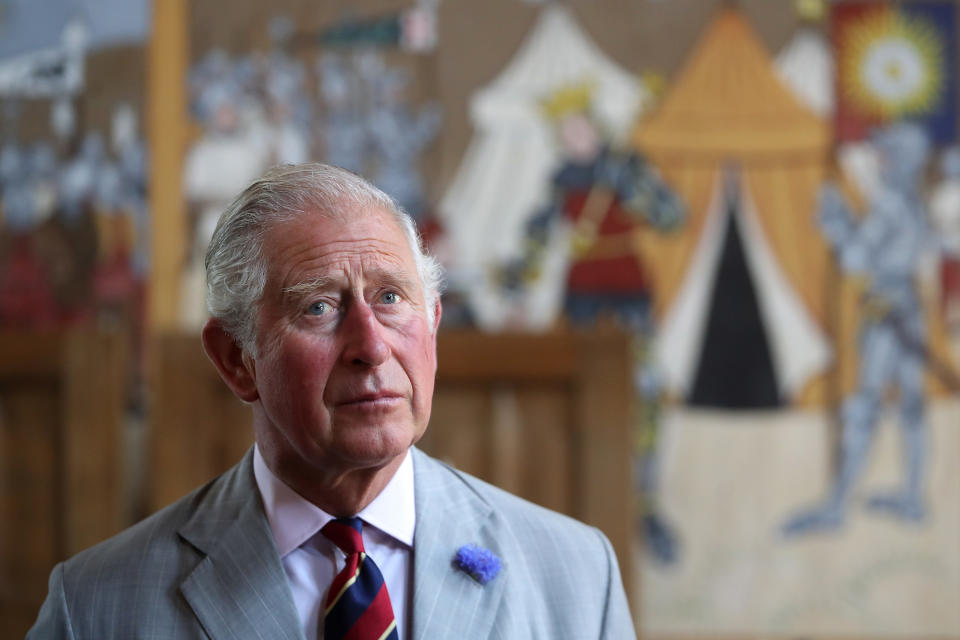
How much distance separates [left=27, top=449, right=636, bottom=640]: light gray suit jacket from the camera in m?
1.28

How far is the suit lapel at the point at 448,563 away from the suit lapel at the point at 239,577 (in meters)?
0.16

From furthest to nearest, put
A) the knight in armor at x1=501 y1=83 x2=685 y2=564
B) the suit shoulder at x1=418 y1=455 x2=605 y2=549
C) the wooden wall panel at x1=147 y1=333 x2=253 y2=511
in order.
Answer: the knight in armor at x1=501 y1=83 x2=685 y2=564 < the wooden wall panel at x1=147 y1=333 x2=253 y2=511 < the suit shoulder at x1=418 y1=455 x2=605 y2=549

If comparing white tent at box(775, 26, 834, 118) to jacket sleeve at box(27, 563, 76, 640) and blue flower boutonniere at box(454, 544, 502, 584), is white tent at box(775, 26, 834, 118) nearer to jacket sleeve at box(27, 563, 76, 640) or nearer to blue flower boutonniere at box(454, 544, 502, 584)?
blue flower boutonniere at box(454, 544, 502, 584)

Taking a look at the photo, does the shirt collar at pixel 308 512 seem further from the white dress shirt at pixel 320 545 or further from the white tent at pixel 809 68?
the white tent at pixel 809 68

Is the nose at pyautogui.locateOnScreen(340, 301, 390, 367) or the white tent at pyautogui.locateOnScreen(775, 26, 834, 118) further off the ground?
the white tent at pyautogui.locateOnScreen(775, 26, 834, 118)

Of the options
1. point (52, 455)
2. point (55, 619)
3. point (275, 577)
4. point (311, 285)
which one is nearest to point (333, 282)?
point (311, 285)

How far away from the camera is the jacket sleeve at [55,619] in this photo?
1.28 m

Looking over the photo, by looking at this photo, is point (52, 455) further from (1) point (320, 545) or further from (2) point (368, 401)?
(2) point (368, 401)

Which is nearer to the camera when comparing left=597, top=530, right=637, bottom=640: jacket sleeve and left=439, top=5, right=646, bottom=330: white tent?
left=597, top=530, right=637, bottom=640: jacket sleeve

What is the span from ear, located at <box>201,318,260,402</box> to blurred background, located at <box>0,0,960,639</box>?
1.55 m

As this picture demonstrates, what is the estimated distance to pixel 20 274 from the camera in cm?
355

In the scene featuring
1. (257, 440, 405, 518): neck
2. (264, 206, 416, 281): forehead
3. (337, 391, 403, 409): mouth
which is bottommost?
(257, 440, 405, 518): neck

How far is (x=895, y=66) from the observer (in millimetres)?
3154

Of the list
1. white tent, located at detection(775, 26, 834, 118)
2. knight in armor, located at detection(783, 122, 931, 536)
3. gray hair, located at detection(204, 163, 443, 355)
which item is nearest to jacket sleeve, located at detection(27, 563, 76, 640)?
gray hair, located at detection(204, 163, 443, 355)
